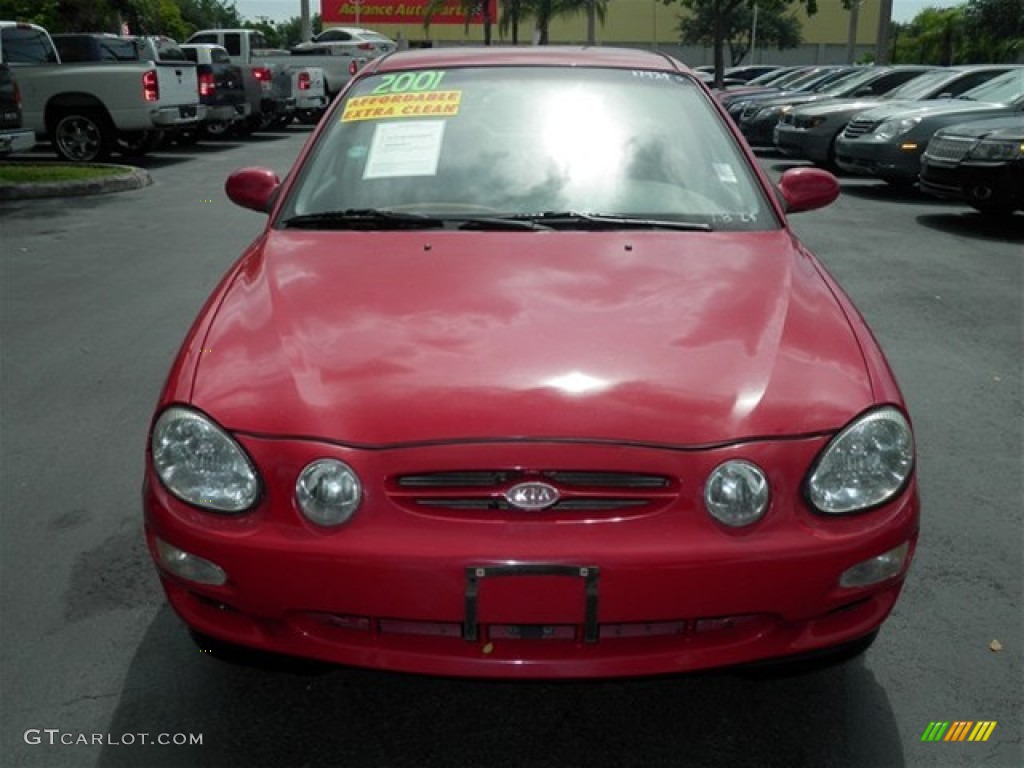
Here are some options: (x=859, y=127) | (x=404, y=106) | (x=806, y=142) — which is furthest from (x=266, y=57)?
(x=404, y=106)

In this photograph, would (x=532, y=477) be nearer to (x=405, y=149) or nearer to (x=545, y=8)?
(x=405, y=149)

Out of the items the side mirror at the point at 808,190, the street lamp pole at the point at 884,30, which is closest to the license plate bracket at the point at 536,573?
the side mirror at the point at 808,190

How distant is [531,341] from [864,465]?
0.79 metres

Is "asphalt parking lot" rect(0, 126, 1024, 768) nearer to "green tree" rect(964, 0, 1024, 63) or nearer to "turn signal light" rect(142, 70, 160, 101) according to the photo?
"turn signal light" rect(142, 70, 160, 101)

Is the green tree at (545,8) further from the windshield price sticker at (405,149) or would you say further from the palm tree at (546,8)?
the windshield price sticker at (405,149)

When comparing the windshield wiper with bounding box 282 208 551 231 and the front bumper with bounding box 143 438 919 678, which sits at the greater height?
the windshield wiper with bounding box 282 208 551 231

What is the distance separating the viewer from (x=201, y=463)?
2.35 metres

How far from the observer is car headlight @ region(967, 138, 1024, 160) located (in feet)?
32.3

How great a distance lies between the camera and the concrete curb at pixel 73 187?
11648 mm

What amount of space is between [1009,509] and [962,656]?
113 cm

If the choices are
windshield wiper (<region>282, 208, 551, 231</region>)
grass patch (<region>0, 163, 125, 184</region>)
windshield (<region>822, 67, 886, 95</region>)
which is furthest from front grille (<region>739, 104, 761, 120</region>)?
windshield wiper (<region>282, 208, 551, 231</region>)

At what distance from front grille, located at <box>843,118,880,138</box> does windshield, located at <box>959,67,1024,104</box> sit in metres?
1.19

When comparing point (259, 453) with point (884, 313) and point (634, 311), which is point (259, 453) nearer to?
point (634, 311)

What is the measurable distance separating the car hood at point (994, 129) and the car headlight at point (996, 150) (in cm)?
7
